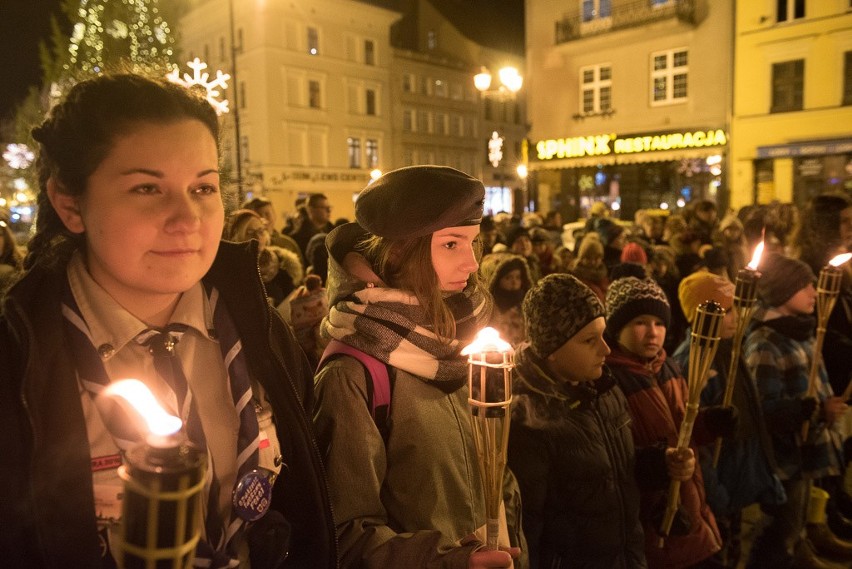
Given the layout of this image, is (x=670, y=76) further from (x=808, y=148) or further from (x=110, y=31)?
(x=110, y=31)

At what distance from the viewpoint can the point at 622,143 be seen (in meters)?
21.1

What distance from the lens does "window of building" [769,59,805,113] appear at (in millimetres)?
18797

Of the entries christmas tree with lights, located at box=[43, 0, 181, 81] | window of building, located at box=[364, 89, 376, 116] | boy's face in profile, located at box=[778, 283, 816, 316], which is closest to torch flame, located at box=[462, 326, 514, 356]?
boy's face in profile, located at box=[778, 283, 816, 316]

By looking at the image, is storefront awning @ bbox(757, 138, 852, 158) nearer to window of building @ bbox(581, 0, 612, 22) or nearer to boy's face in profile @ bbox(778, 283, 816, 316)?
window of building @ bbox(581, 0, 612, 22)

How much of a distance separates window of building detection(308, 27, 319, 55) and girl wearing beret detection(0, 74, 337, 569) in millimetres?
38872

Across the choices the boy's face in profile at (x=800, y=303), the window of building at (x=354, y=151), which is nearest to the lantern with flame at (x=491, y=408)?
the boy's face in profile at (x=800, y=303)

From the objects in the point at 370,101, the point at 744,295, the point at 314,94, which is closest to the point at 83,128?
the point at 744,295

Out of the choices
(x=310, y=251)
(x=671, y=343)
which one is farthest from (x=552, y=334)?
(x=310, y=251)

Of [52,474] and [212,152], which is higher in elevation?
[212,152]

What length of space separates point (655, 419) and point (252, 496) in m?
2.20

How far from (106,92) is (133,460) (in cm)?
92

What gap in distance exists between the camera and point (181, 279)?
4.67 feet

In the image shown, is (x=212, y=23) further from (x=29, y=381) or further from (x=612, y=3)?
(x=29, y=381)

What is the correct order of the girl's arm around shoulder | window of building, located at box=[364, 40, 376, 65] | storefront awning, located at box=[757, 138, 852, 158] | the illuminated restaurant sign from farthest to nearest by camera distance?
1. window of building, located at box=[364, 40, 376, 65]
2. the illuminated restaurant sign
3. storefront awning, located at box=[757, 138, 852, 158]
4. the girl's arm around shoulder
